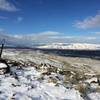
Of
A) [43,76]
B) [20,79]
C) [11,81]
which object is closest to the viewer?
[11,81]

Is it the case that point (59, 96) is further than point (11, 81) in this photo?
No

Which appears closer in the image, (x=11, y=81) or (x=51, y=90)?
(x=51, y=90)

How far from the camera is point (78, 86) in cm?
2092

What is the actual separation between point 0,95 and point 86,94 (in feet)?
23.8

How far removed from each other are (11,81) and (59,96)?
5.41 meters

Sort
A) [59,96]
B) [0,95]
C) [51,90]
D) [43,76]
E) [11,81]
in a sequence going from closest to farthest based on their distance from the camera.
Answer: [0,95]
[59,96]
[51,90]
[11,81]
[43,76]

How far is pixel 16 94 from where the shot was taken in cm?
1680

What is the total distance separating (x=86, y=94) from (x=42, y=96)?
169 inches

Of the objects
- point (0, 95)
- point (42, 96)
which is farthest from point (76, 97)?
point (0, 95)

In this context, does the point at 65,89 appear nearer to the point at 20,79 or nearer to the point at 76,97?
the point at 76,97

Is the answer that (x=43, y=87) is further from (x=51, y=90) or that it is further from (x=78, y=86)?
(x=78, y=86)

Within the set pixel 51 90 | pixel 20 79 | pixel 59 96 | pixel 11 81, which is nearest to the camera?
pixel 59 96

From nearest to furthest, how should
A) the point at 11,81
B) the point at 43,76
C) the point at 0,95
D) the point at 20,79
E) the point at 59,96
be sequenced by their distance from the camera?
the point at 0,95 → the point at 59,96 → the point at 11,81 → the point at 20,79 → the point at 43,76

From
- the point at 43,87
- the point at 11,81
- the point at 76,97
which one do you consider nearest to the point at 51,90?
the point at 43,87
